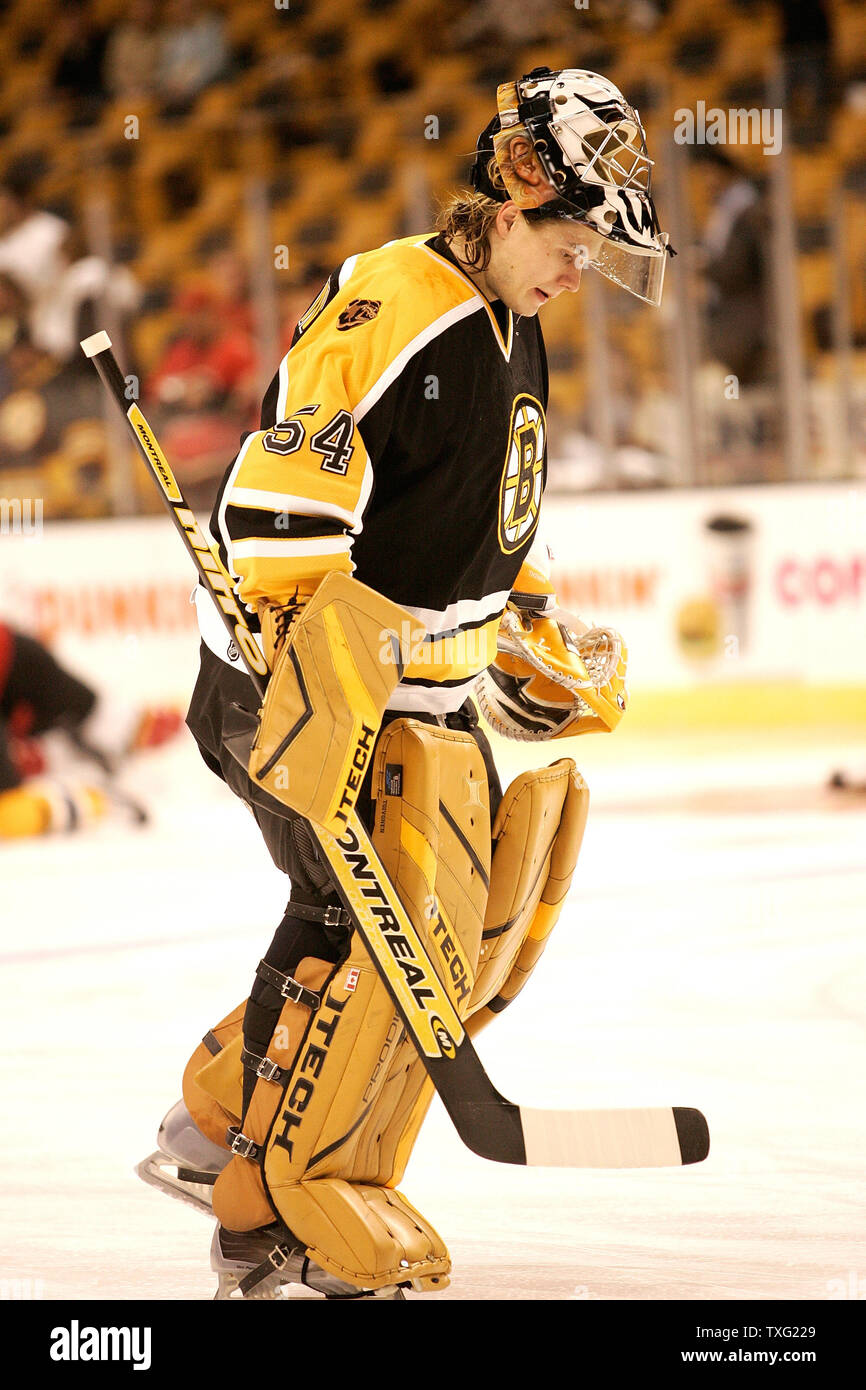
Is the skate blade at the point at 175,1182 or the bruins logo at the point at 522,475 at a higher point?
the bruins logo at the point at 522,475

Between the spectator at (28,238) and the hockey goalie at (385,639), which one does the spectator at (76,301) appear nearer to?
the spectator at (28,238)

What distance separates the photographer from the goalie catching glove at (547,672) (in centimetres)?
206

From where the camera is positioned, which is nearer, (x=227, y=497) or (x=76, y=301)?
(x=227, y=497)

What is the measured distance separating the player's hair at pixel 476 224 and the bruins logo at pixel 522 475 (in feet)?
0.49

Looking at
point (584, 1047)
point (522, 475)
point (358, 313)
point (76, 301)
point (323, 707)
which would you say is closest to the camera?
point (323, 707)

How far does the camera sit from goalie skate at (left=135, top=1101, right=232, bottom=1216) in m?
2.01

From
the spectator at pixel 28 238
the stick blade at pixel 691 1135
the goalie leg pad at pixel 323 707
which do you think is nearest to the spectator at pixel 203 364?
the spectator at pixel 28 238

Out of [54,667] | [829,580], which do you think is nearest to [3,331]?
[54,667]

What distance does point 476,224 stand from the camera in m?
1.83

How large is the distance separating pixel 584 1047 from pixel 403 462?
143 cm

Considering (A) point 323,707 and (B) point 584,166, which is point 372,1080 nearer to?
(A) point 323,707

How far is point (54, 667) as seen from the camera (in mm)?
5867

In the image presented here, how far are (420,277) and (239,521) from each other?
0.31 m

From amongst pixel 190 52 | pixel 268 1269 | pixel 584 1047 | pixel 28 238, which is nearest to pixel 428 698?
pixel 268 1269
